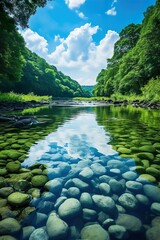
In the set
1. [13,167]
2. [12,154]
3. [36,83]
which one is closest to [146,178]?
[13,167]

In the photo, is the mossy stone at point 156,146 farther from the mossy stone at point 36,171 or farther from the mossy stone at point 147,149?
the mossy stone at point 36,171

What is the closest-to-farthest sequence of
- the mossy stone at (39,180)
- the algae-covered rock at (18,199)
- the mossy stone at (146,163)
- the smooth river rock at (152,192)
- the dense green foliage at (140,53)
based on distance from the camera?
1. the algae-covered rock at (18,199)
2. the smooth river rock at (152,192)
3. the mossy stone at (39,180)
4. the mossy stone at (146,163)
5. the dense green foliage at (140,53)

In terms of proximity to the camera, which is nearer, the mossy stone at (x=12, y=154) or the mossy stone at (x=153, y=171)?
the mossy stone at (x=153, y=171)

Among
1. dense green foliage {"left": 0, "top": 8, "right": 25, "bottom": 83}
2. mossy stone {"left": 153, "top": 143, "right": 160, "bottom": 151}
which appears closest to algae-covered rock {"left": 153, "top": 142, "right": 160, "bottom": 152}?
mossy stone {"left": 153, "top": 143, "right": 160, "bottom": 151}

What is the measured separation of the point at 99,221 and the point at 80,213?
0.70 ft

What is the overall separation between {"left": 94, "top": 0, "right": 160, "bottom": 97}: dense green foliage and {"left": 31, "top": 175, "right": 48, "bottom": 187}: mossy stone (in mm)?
25498

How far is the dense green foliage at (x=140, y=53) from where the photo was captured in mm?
24297

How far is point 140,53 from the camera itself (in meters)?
27.8

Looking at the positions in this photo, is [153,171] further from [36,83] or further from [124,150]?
[36,83]

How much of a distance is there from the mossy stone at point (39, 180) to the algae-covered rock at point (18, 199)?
0.32m

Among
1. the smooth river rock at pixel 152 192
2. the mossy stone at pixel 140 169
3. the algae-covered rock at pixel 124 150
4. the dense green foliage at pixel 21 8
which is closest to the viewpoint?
the smooth river rock at pixel 152 192

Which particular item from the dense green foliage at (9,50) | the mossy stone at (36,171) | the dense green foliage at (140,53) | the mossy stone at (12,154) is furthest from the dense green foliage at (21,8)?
the dense green foliage at (140,53)

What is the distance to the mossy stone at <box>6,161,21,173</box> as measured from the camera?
2.89 m

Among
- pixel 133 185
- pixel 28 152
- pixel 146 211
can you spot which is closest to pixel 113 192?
pixel 133 185
